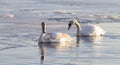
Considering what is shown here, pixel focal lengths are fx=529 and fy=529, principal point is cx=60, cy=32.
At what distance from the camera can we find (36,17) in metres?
28.1

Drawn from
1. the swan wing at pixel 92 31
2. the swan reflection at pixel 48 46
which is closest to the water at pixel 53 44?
the swan reflection at pixel 48 46

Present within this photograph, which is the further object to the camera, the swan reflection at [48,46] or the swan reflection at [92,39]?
the swan reflection at [92,39]

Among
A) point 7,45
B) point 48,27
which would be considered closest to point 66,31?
point 48,27

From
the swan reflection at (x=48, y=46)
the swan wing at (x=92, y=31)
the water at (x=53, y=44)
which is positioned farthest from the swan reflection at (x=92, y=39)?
the swan reflection at (x=48, y=46)

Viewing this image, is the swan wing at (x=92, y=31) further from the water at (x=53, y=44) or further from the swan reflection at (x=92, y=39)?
the swan reflection at (x=92, y=39)

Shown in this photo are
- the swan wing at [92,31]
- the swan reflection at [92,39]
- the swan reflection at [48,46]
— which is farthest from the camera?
the swan wing at [92,31]

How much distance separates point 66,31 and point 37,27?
174 centimetres

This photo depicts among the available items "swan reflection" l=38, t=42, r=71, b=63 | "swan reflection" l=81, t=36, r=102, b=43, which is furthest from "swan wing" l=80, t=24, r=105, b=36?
"swan reflection" l=38, t=42, r=71, b=63

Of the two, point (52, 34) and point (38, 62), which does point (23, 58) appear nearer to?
point (38, 62)

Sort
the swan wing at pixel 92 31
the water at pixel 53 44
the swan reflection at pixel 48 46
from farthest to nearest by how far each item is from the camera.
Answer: the swan wing at pixel 92 31 → the swan reflection at pixel 48 46 → the water at pixel 53 44

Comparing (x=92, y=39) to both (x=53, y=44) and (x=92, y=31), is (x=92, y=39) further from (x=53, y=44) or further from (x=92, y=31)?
(x=53, y=44)

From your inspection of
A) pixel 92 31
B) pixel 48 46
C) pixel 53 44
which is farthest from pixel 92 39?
pixel 48 46

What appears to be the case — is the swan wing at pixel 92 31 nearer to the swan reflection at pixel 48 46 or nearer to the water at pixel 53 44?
the water at pixel 53 44

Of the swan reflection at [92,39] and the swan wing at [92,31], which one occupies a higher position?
the swan wing at [92,31]
